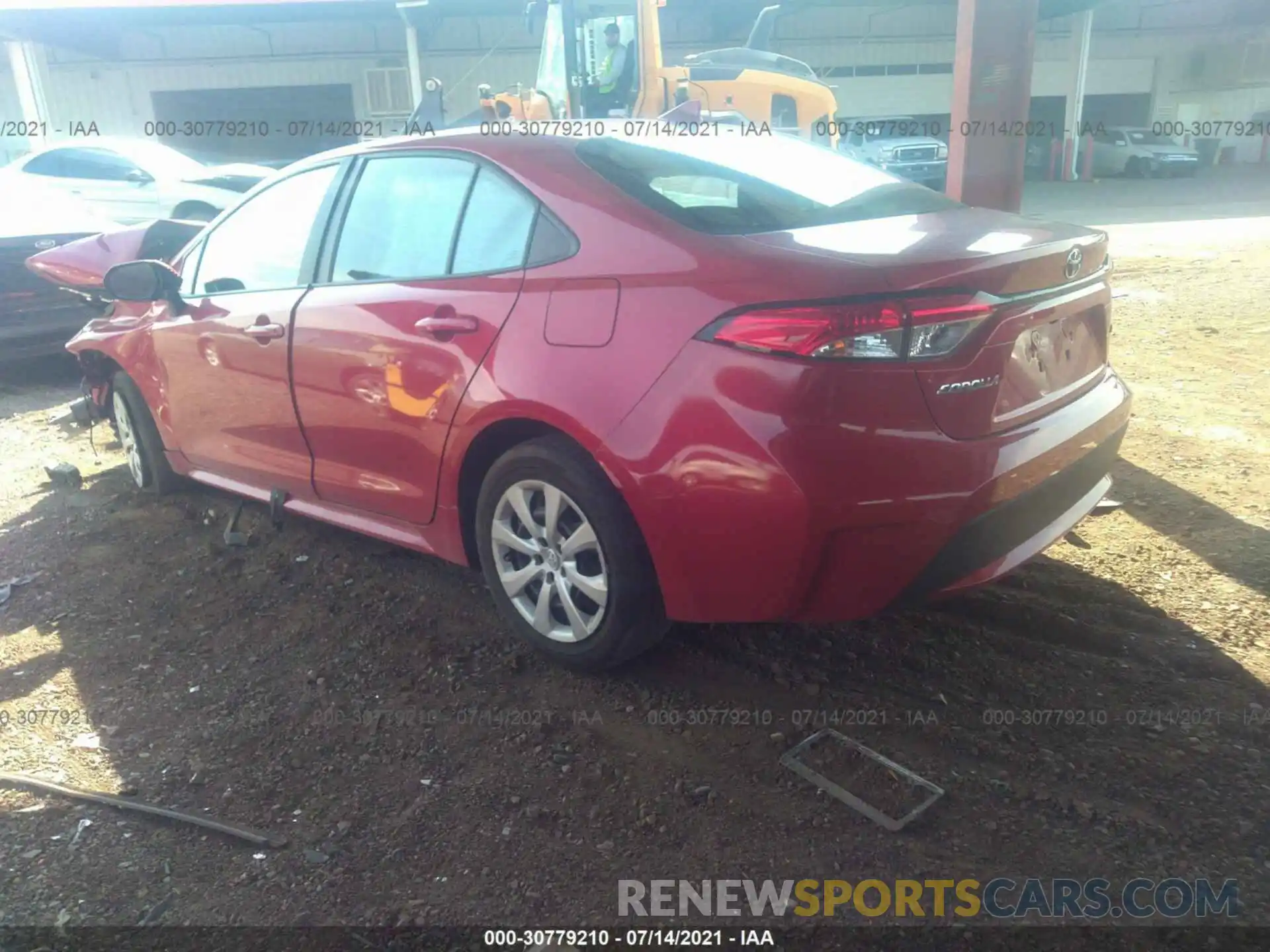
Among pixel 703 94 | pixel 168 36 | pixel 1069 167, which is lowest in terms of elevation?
pixel 1069 167

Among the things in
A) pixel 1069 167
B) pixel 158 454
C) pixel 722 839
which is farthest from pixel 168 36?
pixel 722 839

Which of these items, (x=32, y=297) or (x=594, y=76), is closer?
(x=32, y=297)

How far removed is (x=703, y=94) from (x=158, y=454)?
874cm

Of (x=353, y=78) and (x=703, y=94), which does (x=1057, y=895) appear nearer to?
(x=703, y=94)

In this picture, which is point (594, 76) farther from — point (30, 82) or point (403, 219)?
point (30, 82)

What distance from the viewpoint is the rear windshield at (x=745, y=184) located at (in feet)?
9.29

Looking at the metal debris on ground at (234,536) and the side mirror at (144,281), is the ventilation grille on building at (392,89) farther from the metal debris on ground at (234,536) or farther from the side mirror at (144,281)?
the metal debris on ground at (234,536)

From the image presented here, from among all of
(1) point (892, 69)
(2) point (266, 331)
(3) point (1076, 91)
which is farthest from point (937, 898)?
(1) point (892, 69)

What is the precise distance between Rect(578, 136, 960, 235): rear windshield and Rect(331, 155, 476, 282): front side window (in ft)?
1.65

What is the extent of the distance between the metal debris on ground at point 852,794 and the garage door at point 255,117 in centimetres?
2604

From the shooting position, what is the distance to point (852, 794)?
2518 mm

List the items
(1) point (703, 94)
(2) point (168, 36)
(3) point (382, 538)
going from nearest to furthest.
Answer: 1. (3) point (382, 538)
2. (1) point (703, 94)
3. (2) point (168, 36)

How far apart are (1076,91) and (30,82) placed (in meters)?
26.2

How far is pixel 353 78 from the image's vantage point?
89.1 feet
